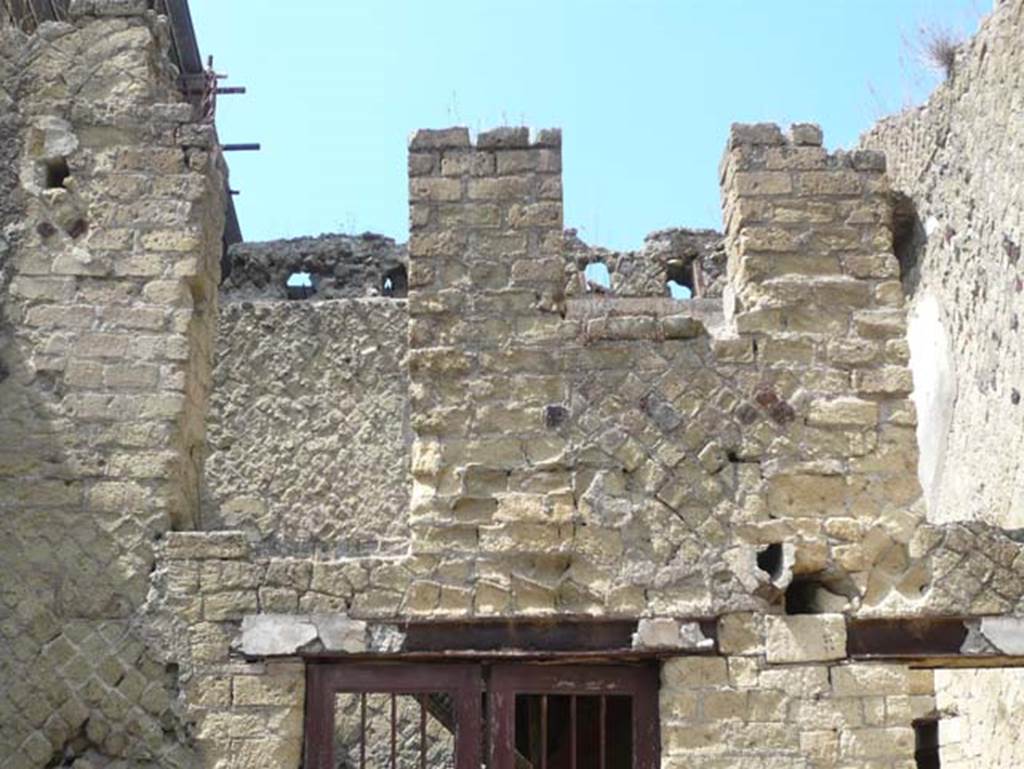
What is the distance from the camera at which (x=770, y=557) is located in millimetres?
5816

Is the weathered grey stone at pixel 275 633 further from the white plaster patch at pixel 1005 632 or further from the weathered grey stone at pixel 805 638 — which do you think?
the white plaster patch at pixel 1005 632

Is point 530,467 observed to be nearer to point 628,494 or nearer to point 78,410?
point 628,494

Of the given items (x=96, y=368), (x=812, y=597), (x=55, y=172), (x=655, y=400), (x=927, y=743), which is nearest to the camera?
(x=812, y=597)

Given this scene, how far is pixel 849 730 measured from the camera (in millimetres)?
5539

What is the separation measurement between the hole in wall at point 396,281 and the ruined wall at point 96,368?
711cm

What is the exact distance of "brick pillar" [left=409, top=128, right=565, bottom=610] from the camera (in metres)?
5.89

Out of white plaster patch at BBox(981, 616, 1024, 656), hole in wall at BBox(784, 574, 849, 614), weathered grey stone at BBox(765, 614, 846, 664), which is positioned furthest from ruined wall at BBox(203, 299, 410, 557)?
white plaster patch at BBox(981, 616, 1024, 656)

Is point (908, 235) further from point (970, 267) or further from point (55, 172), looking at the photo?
point (55, 172)

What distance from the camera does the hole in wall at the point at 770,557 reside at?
579cm

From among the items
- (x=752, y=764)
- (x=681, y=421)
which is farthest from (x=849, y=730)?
(x=681, y=421)

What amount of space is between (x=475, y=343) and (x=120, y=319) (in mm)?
1624

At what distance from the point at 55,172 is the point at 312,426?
618 centimetres

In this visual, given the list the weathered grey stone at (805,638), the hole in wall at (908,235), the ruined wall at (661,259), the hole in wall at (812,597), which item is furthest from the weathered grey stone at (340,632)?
the ruined wall at (661,259)

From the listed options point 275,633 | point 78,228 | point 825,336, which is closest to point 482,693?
point 275,633
